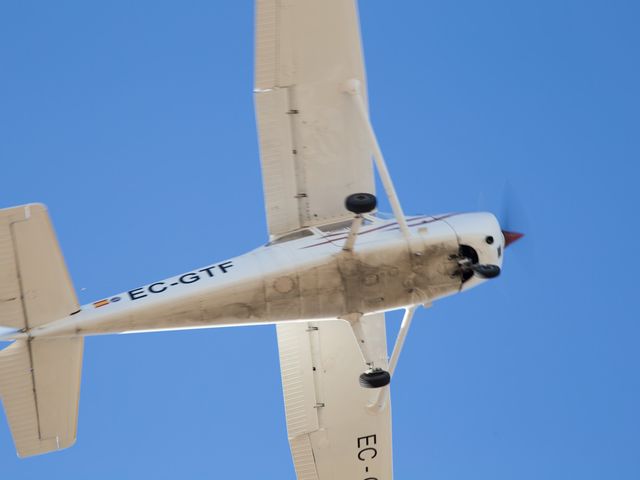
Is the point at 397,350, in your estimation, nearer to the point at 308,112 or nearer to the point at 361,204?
the point at 361,204

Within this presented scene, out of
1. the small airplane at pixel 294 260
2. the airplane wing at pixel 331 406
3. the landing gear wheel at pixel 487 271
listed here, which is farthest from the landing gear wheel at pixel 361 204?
the airplane wing at pixel 331 406

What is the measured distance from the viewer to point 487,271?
1540 centimetres

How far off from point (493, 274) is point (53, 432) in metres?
6.72

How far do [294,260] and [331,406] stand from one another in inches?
154

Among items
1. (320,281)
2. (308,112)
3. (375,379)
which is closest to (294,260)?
(320,281)

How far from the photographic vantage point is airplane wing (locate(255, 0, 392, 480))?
16.6m

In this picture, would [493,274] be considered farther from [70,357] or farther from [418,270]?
[70,357]

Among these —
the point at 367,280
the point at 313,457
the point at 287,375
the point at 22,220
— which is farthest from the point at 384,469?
the point at 22,220

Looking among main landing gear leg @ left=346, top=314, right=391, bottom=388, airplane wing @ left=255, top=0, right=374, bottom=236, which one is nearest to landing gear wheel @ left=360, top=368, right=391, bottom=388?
main landing gear leg @ left=346, top=314, right=391, bottom=388

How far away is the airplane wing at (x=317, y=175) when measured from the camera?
54.5ft

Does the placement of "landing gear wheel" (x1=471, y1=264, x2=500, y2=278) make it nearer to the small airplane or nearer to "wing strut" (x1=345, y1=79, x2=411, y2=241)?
the small airplane

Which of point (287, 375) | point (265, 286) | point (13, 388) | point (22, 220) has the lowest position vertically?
point (287, 375)

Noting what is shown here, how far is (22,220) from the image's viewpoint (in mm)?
14883

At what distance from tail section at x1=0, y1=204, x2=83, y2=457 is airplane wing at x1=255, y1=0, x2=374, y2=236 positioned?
149 inches
